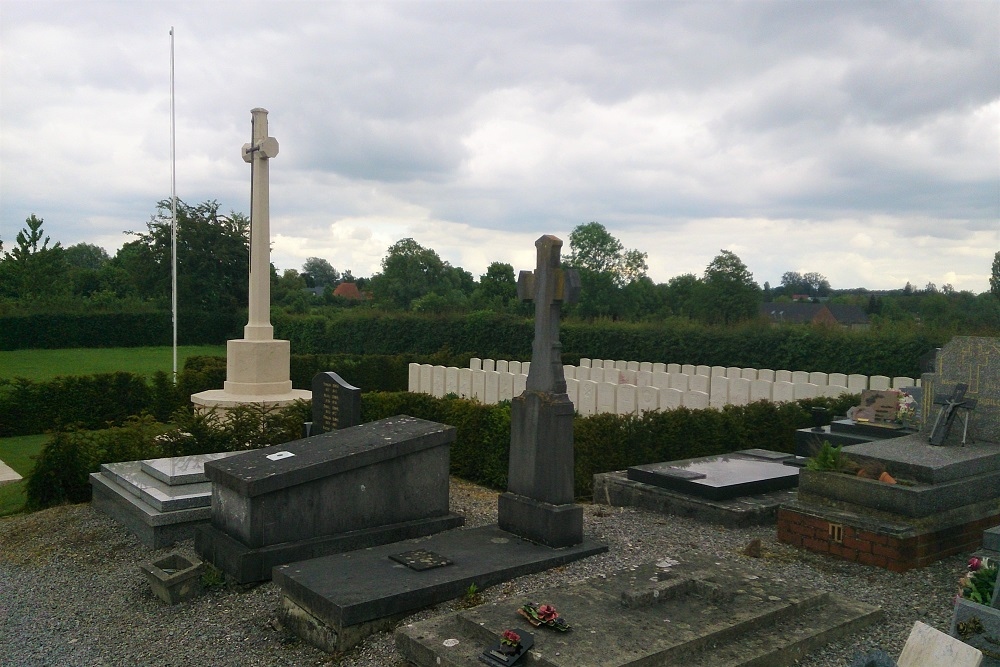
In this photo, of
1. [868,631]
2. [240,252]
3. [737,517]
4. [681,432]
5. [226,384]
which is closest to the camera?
[868,631]

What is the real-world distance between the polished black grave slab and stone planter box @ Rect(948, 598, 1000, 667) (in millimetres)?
3367

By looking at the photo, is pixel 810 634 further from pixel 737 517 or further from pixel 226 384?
pixel 226 384

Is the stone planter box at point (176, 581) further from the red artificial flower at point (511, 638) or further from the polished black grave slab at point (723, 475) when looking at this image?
the polished black grave slab at point (723, 475)

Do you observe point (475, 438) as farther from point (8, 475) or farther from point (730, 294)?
point (730, 294)

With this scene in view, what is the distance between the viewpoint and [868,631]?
174 inches

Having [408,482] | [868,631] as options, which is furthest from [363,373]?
[868,631]

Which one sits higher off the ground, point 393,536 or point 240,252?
point 240,252

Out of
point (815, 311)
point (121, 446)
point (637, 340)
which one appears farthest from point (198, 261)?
point (815, 311)

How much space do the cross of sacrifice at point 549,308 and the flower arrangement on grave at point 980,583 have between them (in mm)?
2842

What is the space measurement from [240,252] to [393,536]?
34241mm

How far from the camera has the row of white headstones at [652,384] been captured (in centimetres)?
1205

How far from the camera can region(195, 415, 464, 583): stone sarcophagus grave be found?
5.43 meters

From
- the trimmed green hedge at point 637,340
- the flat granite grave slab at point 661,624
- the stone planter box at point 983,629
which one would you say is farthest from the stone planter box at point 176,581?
the trimmed green hedge at point 637,340

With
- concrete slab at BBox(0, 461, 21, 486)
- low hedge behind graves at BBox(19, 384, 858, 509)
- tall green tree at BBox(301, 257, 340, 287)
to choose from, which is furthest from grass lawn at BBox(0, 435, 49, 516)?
tall green tree at BBox(301, 257, 340, 287)
